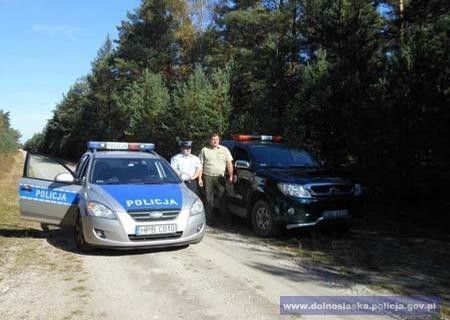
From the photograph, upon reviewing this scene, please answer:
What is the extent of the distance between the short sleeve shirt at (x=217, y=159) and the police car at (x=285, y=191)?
0.24 m

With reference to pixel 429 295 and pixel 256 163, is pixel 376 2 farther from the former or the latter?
pixel 429 295

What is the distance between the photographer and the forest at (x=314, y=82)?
1240 centimetres

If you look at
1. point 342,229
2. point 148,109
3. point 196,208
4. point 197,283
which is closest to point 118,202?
point 196,208

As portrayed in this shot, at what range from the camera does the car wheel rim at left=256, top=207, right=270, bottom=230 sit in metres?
9.73

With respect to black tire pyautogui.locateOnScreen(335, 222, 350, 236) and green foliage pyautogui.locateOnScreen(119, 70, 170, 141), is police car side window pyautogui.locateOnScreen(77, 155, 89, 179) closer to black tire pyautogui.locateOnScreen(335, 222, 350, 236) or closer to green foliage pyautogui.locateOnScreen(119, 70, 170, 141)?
black tire pyautogui.locateOnScreen(335, 222, 350, 236)

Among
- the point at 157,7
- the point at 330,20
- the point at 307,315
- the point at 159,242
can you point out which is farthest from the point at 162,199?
the point at 157,7

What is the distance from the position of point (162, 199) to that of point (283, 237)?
2.79m

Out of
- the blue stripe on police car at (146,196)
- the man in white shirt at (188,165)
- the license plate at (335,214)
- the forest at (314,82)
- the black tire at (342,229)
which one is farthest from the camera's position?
the forest at (314,82)

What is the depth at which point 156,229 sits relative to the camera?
7711 mm

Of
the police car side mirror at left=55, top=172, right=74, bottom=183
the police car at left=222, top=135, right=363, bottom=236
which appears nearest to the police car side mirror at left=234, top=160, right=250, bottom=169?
the police car at left=222, top=135, right=363, bottom=236

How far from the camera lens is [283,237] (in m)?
9.77

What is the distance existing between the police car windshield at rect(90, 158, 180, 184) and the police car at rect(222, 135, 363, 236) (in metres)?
1.69

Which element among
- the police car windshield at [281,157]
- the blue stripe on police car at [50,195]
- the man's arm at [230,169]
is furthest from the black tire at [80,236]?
the police car windshield at [281,157]

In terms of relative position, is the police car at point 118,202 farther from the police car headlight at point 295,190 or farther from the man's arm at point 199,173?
the police car headlight at point 295,190
